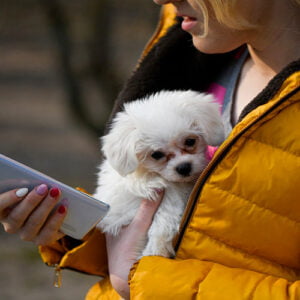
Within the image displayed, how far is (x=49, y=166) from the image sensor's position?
→ 249 inches

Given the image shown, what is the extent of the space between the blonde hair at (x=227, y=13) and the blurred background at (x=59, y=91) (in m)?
3.22

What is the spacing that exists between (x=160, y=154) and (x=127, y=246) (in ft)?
0.97

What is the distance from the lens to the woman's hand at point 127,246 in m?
1.77

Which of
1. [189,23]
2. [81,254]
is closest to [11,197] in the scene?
[81,254]

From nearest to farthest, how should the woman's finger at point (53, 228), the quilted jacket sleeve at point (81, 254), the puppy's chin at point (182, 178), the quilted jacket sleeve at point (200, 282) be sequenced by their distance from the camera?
the quilted jacket sleeve at point (200, 282) < the woman's finger at point (53, 228) < the puppy's chin at point (182, 178) < the quilted jacket sleeve at point (81, 254)

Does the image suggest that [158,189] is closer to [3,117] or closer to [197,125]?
[197,125]

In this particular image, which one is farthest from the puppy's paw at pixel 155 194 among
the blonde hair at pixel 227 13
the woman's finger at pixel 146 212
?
the blonde hair at pixel 227 13

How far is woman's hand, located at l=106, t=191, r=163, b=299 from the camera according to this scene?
177 cm

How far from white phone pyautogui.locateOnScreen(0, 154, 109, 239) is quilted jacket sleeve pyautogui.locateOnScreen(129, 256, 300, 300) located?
19cm

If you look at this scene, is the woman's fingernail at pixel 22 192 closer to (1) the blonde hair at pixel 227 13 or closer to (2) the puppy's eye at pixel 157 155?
(2) the puppy's eye at pixel 157 155

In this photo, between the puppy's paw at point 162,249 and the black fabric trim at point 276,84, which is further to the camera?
the puppy's paw at point 162,249

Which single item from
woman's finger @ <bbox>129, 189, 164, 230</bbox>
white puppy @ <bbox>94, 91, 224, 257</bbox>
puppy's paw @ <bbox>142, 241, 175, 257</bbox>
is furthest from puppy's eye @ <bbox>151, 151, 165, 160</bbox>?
puppy's paw @ <bbox>142, 241, 175, 257</bbox>

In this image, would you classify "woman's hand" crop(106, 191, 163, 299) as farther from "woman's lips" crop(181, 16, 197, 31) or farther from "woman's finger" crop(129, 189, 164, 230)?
"woman's lips" crop(181, 16, 197, 31)

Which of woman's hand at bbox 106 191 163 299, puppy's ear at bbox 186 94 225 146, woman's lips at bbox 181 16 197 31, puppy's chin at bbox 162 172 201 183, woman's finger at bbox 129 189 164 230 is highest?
woman's lips at bbox 181 16 197 31
